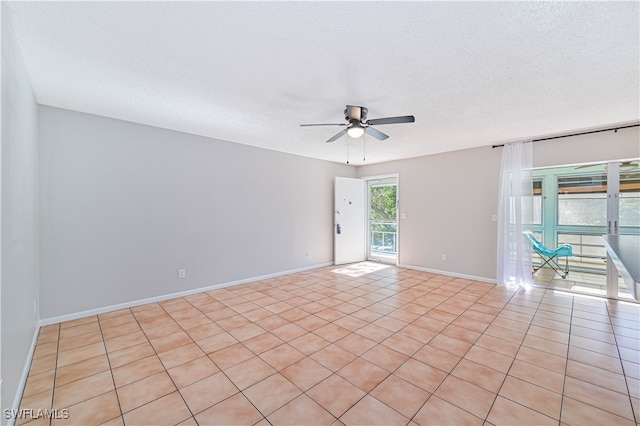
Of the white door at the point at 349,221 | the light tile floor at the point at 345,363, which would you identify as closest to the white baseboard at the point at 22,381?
the light tile floor at the point at 345,363

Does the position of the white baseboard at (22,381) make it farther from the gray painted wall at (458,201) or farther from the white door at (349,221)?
the gray painted wall at (458,201)

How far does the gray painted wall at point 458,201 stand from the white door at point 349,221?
978mm

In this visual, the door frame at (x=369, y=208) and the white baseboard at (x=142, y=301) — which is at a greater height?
the door frame at (x=369, y=208)

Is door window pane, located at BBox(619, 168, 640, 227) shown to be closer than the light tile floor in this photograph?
No

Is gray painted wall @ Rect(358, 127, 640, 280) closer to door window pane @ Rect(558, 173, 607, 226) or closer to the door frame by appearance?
the door frame

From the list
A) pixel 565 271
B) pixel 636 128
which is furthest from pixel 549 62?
pixel 565 271

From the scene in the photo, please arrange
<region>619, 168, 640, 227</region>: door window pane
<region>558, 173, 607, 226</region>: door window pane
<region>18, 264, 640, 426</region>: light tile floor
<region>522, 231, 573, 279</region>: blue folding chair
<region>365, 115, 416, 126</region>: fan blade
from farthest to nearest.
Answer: <region>522, 231, 573, 279</region>: blue folding chair → <region>558, 173, 607, 226</region>: door window pane → <region>619, 168, 640, 227</region>: door window pane → <region>365, 115, 416, 126</region>: fan blade → <region>18, 264, 640, 426</region>: light tile floor

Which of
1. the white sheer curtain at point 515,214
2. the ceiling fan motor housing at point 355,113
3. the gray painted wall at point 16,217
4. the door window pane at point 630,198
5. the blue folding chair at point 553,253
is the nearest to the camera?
the gray painted wall at point 16,217

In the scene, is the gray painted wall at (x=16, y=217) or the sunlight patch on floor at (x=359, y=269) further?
the sunlight patch on floor at (x=359, y=269)

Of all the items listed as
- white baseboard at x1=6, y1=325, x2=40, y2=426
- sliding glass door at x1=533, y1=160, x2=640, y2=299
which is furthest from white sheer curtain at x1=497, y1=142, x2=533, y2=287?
white baseboard at x1=6, y1=325, x2=40, y2=426

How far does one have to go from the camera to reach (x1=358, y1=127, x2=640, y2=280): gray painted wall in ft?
12.8

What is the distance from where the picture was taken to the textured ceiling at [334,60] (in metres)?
1.53

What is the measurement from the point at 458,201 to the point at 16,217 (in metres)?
5.58

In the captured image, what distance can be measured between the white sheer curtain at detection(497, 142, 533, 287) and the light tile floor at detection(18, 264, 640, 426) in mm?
716
